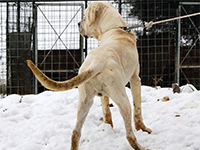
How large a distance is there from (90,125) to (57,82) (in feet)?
4.53

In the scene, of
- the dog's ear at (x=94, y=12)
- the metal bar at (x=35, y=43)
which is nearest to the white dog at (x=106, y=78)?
the dog's ear at (x=94, y=12)

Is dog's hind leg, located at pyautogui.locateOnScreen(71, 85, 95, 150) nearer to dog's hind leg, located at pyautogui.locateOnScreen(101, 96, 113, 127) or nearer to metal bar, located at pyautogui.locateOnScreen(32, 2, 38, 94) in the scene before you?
dog's hind leg, located at pyautogui.locateOnScreen(101, 96, 113, 127)

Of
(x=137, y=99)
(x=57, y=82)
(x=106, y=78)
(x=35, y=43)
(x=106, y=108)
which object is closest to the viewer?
(x=57, y=82)

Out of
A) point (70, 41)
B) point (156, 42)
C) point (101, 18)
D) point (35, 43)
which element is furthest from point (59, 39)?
point (101, 18)

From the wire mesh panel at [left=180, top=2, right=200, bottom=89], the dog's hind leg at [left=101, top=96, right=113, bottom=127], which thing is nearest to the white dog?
the dog's hind leg at [left=101, top=96, right=113, bottom=127]

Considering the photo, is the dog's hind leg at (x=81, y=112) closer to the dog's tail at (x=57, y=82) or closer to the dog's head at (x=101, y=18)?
the dog's tail at (x=57, y=82)

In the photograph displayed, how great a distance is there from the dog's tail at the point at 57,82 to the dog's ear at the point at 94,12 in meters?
1.22

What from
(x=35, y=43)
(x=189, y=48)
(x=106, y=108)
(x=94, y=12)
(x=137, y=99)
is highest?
(x=94, y=12)

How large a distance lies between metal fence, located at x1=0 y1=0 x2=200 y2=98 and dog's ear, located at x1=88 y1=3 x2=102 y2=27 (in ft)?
11.7

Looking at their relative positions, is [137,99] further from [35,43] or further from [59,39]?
[35,43]

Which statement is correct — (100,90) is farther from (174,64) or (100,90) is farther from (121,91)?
(174,64)

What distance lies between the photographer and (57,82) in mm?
1756

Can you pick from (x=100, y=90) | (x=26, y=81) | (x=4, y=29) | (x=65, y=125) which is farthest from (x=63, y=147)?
(x=4, y=29)

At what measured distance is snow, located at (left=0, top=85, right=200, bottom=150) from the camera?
2400 mm
